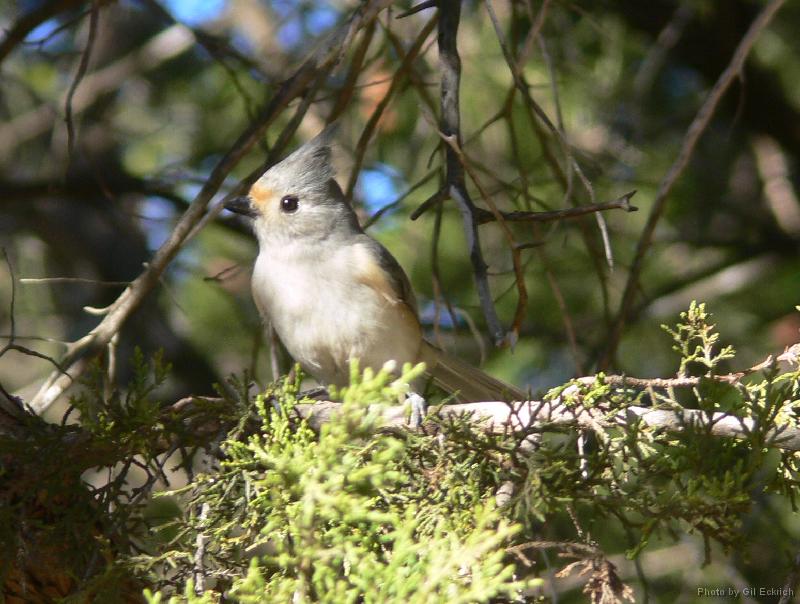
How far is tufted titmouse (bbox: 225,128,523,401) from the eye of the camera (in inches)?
126

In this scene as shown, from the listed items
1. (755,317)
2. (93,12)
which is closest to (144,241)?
(93,12)

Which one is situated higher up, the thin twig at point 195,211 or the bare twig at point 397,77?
the bare twig at point 397,77

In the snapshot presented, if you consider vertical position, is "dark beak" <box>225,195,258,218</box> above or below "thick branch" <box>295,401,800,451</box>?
A: above

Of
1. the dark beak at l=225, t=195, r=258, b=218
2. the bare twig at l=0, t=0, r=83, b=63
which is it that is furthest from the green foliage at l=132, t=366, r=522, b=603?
the bare twig at l=0, t=0, r=83, b=63

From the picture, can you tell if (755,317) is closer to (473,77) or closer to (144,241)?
(473,77)

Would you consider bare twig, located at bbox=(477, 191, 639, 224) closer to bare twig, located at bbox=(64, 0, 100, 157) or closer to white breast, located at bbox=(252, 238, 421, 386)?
white breast, located at bbox=(252, 238, 421, 386)

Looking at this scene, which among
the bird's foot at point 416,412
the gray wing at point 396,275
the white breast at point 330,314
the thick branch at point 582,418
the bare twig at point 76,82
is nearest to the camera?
the thick branch at point 582,418

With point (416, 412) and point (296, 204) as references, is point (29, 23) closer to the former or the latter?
point (296, 204)

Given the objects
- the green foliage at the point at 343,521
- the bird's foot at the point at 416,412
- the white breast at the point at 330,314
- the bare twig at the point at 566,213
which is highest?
the white breast at the point at 330,314

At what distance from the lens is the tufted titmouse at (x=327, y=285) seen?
3211mm

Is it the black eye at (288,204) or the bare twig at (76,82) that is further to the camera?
the black eye at (288,204)

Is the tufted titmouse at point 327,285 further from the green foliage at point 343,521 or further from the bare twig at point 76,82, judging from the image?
the green foliage at point 343,521

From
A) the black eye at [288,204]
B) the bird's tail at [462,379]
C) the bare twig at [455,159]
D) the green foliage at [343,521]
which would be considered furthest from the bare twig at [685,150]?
the black eye at [288,204]

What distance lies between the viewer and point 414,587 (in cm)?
154
